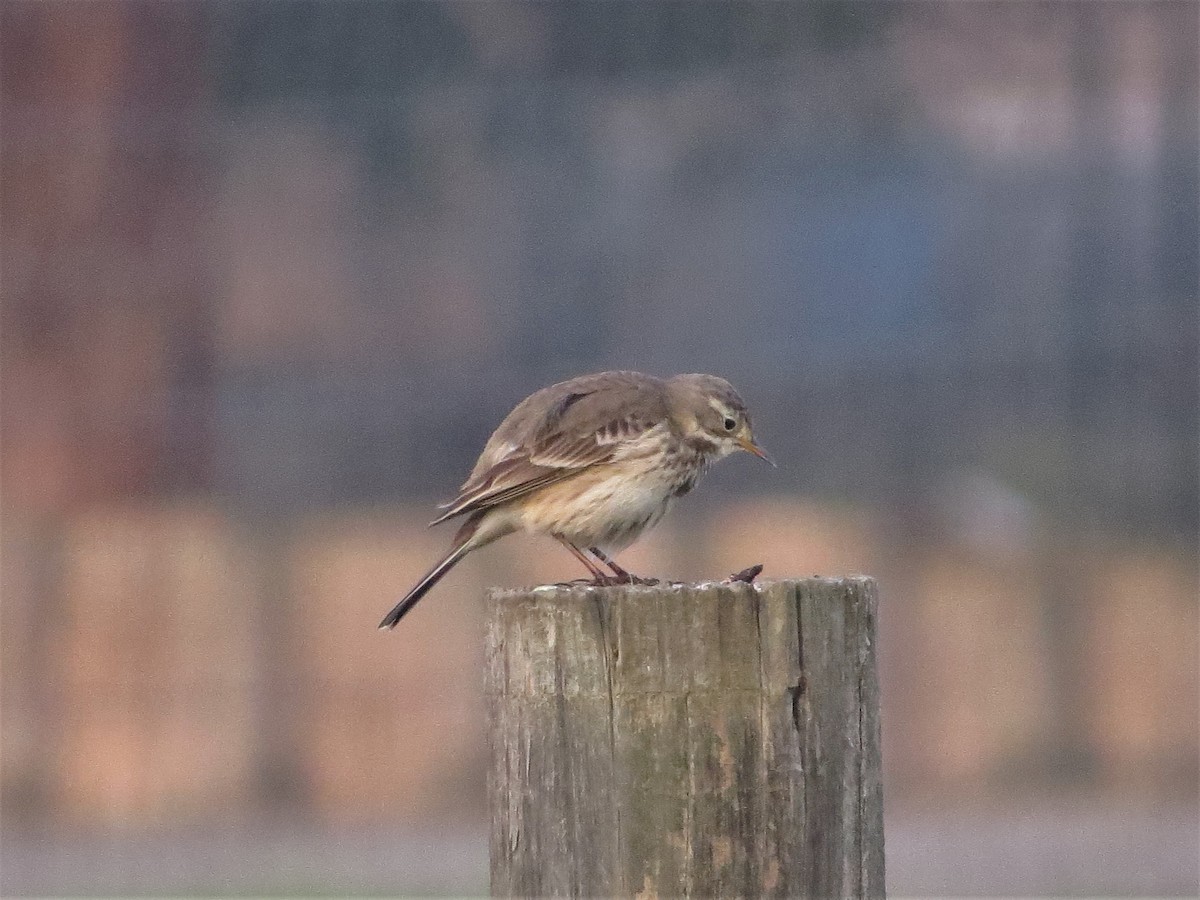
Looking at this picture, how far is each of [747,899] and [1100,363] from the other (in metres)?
10.5

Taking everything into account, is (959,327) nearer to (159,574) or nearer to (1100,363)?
(1100,363)

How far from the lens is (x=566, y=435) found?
672cm

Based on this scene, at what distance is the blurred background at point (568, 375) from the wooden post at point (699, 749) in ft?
30.2

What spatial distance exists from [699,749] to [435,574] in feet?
9.27

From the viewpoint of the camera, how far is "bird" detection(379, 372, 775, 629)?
6.61 metres

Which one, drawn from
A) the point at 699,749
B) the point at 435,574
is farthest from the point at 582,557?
the point at 699,749

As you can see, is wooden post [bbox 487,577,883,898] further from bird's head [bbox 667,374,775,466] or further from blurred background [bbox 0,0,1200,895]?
blurred background [bbox 0,0,1200,895]

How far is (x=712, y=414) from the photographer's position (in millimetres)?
7109

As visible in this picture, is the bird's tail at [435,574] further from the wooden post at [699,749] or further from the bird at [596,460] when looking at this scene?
the wooden post at [699,749]

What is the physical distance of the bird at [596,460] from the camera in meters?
6.61

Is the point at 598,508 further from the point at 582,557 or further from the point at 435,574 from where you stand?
the point at 435,574

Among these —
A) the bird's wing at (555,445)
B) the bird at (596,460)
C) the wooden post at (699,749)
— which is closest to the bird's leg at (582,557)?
the bird at (596,460)

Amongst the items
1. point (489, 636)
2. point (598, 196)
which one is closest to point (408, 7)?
point (598, 196)

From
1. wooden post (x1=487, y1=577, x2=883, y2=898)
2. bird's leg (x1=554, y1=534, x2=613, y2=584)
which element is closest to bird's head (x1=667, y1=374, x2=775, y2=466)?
bird's leg (x1=554, y1=534, x2=613, y2=584)
